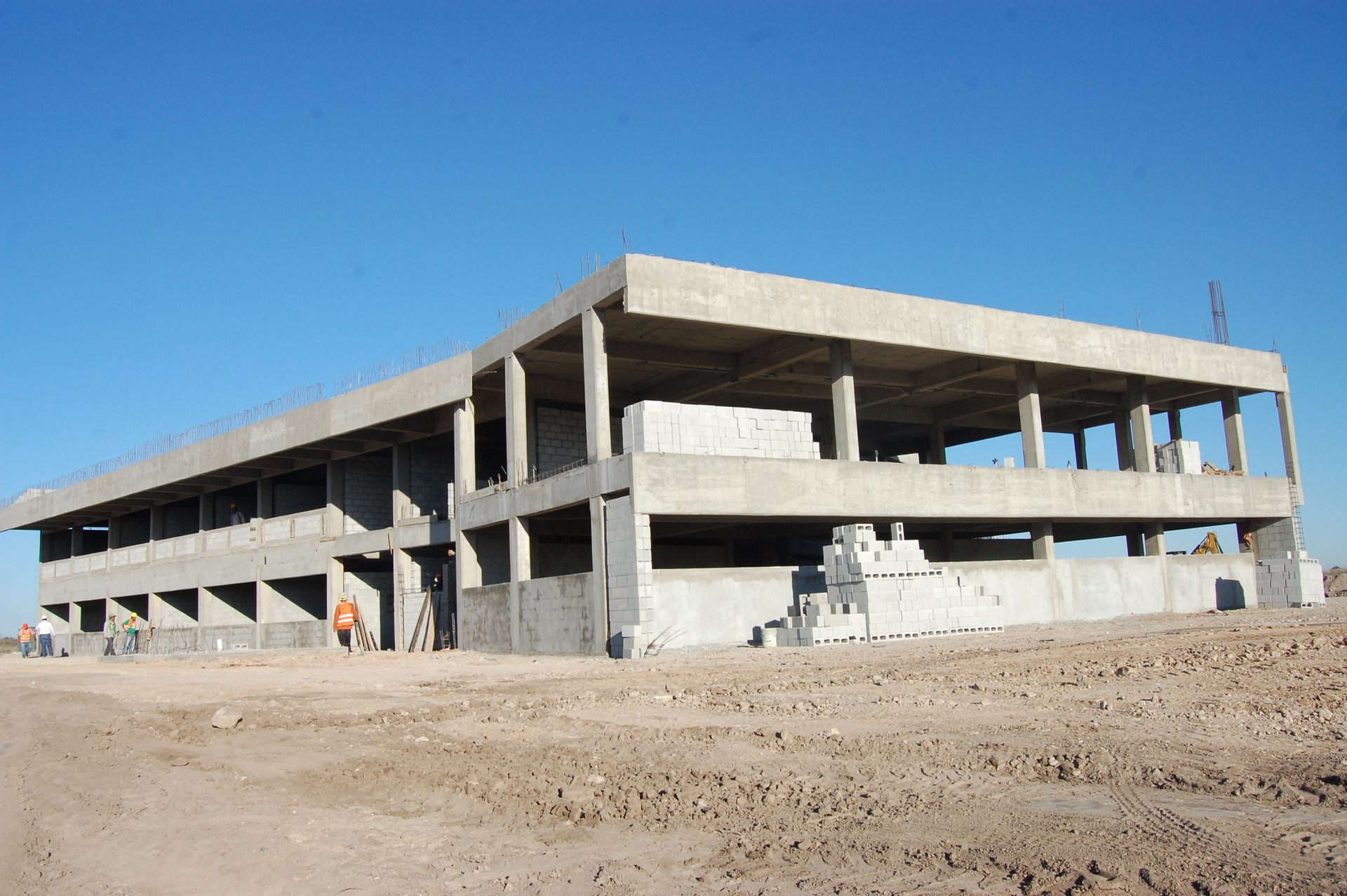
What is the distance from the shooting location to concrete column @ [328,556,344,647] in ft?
103

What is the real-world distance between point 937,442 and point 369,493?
63.7ft

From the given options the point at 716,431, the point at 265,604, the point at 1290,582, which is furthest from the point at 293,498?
the point at 1290,582

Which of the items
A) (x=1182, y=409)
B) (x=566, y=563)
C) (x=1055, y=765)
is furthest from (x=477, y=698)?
(x=1182, y=409)

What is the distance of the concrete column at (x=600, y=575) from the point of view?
774 inches

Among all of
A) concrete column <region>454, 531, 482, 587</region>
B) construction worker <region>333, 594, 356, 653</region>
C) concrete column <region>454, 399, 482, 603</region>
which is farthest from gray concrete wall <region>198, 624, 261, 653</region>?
concrete column <region>454, 531, 482, 587</region>

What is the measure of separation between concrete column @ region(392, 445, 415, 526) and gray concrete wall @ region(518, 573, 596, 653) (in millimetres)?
9251

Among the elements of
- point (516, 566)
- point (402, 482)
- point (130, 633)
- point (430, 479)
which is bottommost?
point (130, 633)

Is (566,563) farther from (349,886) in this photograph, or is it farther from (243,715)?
(349,886)

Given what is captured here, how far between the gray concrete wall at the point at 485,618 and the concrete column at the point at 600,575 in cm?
394

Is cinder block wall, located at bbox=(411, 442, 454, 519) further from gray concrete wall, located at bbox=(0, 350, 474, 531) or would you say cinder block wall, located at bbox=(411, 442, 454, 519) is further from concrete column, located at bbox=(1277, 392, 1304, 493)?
concrete column, located at bbox=(1277, 392, 1304, 493)

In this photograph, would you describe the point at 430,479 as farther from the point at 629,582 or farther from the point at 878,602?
the point at 878,602

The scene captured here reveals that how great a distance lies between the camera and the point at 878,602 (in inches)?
769

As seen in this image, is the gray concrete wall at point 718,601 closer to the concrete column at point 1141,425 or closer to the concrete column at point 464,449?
the concrete column at point 464,449

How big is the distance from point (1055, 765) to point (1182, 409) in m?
32.4
